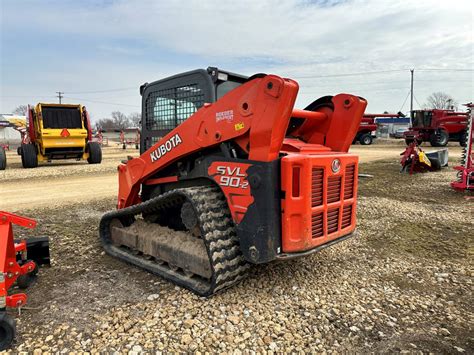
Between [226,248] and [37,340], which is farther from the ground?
[226,248]

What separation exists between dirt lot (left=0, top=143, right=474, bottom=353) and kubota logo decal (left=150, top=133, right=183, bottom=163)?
1314 mm

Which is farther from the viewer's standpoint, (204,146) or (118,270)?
(118,270)

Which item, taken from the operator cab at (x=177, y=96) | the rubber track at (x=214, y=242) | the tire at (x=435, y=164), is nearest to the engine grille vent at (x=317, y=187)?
the rubber track at (x=214, y=242)

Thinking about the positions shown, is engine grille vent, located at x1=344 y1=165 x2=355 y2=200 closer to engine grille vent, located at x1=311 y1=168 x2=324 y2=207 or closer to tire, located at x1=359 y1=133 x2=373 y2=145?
engine grille vent, located at x1=311 y1=168 x2=324 y2=207

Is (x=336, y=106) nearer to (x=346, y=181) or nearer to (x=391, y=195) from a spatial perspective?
(x=346, y=181)

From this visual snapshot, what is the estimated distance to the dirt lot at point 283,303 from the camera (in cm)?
273

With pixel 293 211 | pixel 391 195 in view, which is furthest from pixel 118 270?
pixel 391 195

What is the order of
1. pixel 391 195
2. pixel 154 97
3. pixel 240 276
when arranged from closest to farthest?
pixel 240 276 < pixel 154 97 < pixel 391 195

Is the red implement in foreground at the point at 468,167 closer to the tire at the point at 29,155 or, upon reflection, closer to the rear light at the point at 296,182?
the rear light at the point at 296,182

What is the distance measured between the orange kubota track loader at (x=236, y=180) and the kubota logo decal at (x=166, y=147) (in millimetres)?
17

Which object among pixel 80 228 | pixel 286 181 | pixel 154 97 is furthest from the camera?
pixel 80 228

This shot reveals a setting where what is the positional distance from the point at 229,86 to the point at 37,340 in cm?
301

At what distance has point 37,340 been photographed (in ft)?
8.93

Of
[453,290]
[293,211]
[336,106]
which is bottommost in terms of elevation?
[453,290]
